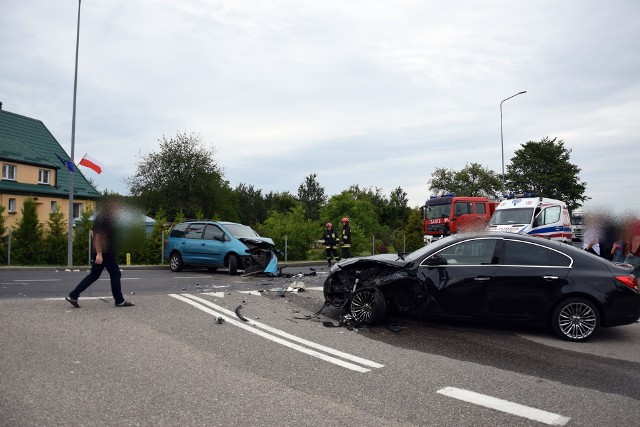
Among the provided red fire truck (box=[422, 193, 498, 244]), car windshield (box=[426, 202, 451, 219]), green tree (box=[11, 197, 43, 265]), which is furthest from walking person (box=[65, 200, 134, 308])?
car windshield (box=[426, 202, 451, 219])

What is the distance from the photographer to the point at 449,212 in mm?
27766

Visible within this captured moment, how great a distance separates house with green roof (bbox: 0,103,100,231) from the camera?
3884 cm

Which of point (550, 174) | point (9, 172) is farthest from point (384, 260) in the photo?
point (550, 174)

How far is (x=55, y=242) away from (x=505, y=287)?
2243 cm

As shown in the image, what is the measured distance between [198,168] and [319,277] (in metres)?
38.1

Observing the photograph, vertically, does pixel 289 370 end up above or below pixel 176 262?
below

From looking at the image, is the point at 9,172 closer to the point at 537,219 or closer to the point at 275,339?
the point at 537,219

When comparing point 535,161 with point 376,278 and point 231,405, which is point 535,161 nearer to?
point 376,278

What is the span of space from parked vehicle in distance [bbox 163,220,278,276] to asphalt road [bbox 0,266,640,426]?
6570 mm

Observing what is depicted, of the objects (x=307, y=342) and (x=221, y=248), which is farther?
(x=221, y=248)

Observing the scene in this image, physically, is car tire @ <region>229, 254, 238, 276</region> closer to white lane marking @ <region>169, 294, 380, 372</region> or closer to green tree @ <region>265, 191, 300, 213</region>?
white lane marking @ <region>169, 294, 380, 372</region>

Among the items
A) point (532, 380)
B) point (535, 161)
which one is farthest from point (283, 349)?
point (535, 161)

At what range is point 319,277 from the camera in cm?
1505

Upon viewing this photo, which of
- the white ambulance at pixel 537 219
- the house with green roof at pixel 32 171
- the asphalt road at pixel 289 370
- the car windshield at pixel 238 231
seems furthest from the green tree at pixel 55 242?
the white ambulance at pixel 537 219
